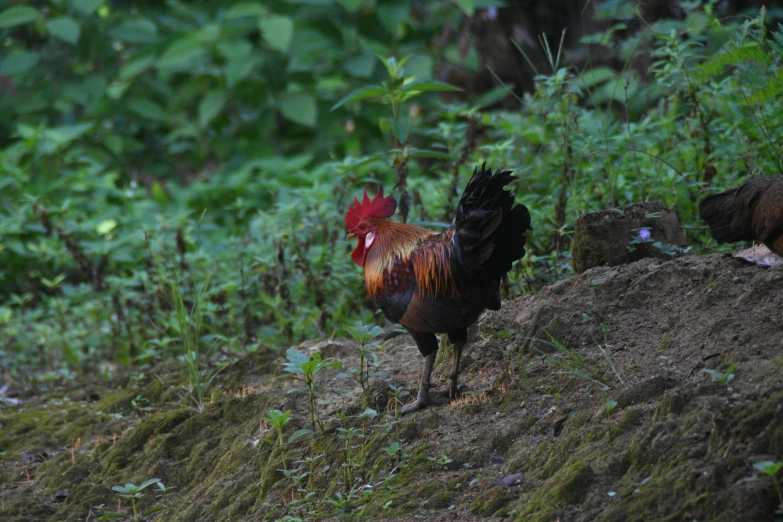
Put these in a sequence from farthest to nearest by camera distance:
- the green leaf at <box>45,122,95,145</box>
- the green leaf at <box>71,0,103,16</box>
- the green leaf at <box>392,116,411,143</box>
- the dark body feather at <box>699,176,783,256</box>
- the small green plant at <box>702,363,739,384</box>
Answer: the green leaf at <box>71,0,103,16</box>
the green leaf at <box>45,122,95,145</box>
the green leaf at <box>392,116,411,143</box>
the dark body feather at <box>699,176,783,256</box>
the small green plant at <box>702,363,739,384</box>

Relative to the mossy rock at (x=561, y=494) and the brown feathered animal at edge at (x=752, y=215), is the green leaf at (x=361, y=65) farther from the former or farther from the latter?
the mossy rock at (x=561, y=494)

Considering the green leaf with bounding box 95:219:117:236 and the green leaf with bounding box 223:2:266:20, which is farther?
the green leaf with bounding box 223:2:266:20

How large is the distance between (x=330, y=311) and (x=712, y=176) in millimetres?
2757

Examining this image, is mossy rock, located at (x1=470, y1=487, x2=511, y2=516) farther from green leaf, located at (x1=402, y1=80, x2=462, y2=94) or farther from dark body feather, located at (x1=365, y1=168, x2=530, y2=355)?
green leaf, located at (x1=402, y1=80, x2=462, y2=94)

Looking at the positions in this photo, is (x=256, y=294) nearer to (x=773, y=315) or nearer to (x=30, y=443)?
(x=30, y=443)

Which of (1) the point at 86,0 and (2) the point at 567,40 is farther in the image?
(2) the point at 567,40

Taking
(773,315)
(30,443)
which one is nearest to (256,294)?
(30,443)

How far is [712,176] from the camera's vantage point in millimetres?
4898

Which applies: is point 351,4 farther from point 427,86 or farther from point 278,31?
point 427,86

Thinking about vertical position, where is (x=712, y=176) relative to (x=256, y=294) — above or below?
above

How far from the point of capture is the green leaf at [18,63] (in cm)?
1033

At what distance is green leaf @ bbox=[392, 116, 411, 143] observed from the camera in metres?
5.04

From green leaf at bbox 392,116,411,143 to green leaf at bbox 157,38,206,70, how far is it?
544cm

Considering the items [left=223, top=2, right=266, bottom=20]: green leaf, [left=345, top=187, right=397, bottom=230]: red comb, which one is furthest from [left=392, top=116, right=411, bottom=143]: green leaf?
[left=223, top=2, right=266, bottom=20]: green leaf
